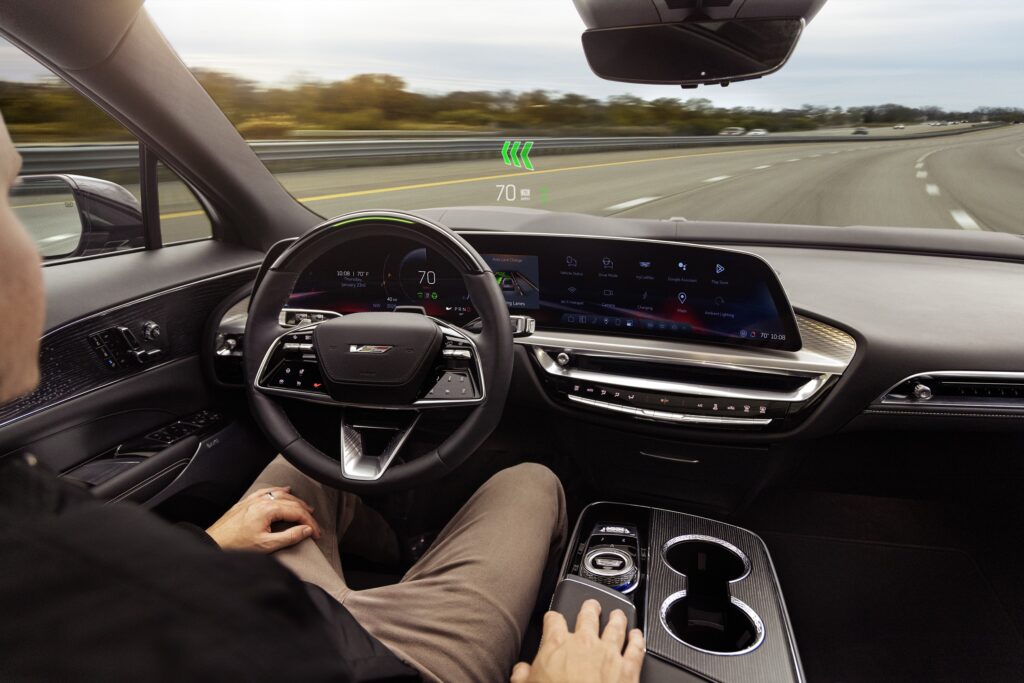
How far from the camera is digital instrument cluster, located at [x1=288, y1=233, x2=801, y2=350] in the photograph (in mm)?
2340

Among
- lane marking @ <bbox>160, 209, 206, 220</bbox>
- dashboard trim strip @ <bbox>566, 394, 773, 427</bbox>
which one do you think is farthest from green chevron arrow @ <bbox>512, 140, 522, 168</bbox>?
lane marking @ <bbox>160, 209, 206, 220</bbox>

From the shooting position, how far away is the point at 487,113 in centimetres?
283

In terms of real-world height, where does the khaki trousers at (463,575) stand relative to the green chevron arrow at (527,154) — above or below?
below

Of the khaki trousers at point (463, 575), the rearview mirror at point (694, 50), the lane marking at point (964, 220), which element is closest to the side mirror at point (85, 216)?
the khaki trousers at point (463, 575)

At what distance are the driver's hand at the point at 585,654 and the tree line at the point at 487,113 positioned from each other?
72.8 inches

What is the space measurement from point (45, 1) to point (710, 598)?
2564mm

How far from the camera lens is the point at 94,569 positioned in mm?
618

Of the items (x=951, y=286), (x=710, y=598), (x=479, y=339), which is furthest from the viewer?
(x=951, y=286)

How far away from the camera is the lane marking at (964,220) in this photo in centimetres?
284

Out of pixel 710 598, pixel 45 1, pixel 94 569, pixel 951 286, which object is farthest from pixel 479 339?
pixel 951 286

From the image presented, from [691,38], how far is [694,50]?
0.06 meters

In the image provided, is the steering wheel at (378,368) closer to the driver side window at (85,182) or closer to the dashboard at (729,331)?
the dashboard at (729,331)

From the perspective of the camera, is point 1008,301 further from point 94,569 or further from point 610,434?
point 94,569

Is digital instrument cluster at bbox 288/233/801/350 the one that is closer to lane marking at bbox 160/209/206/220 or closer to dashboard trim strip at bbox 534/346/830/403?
dashboard trim strip at bbox 534/346/830/403
